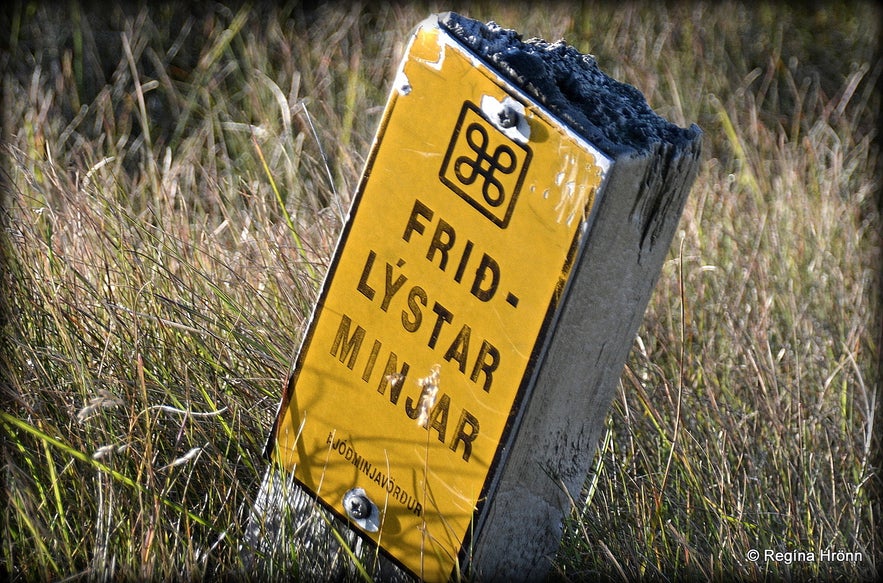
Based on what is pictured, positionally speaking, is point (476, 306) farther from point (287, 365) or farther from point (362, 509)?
point (287, 365)

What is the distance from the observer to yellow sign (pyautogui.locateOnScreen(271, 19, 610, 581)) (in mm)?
1347

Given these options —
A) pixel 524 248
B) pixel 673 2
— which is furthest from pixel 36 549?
pixel 673 2

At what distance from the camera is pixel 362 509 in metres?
1.53

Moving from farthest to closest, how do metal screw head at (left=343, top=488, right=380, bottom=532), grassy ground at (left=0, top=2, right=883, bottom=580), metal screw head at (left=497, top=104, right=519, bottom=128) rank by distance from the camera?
grassy ground at (left=0, top=2, right=883, bottom=580), metal screw head at (left=343, top=488, right=380, bottom=532), metal screw head at (left=497, top=104, right=519, bottom=128)

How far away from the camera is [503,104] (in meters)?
1.34

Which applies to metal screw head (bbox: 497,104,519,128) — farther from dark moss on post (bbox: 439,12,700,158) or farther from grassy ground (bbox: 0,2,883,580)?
grassy ground (bbox: 0,2,883,580)

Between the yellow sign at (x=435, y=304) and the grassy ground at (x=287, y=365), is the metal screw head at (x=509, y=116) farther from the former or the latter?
the grassy ground at (x=287, y=365)

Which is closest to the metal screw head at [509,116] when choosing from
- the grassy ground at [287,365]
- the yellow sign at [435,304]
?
the yellow sign at [435,304]

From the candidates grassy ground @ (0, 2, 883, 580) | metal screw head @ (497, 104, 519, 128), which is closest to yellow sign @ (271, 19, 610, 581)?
metal screw head @ (497, 104, 519, 128)

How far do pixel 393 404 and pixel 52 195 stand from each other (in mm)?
1643

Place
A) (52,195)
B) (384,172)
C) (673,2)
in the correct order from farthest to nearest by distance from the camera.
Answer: (673,2) < (52,195) < (384,172)

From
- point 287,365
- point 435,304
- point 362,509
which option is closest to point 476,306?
point 435,304

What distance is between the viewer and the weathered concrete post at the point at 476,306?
1348 mm

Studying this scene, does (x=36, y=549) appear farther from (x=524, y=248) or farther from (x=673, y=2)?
(x=673, y=2)
